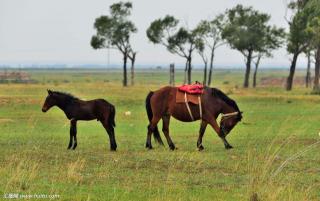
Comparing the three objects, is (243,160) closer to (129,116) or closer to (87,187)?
(87,187)

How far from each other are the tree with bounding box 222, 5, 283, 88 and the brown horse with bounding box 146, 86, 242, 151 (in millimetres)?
54719

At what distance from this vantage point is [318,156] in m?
15.7

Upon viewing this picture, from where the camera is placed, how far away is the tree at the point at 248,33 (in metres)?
73.7

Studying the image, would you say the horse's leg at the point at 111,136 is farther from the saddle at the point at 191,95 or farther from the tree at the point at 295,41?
the tree at the point at 295,41

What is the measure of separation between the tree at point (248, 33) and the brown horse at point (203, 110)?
54.7m

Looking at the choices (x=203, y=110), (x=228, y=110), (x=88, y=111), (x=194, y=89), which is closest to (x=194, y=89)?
(x=194, y=89)

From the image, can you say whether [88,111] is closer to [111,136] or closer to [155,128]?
[111,136]

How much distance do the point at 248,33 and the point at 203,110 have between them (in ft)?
190

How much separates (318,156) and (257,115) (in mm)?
15990

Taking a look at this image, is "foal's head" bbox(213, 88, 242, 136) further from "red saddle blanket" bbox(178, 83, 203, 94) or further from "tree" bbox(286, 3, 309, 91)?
"tree" bbox(286, 3, 309, 91)

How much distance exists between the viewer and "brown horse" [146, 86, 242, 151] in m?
17.7

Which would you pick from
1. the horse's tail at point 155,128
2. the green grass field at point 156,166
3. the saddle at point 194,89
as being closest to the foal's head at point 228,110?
the saddle at point 194,89

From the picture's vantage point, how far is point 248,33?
243 feet

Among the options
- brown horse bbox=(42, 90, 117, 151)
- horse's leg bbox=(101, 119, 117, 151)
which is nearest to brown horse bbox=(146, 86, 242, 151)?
horse's leg bbox=(101, 119, 117, 151)
